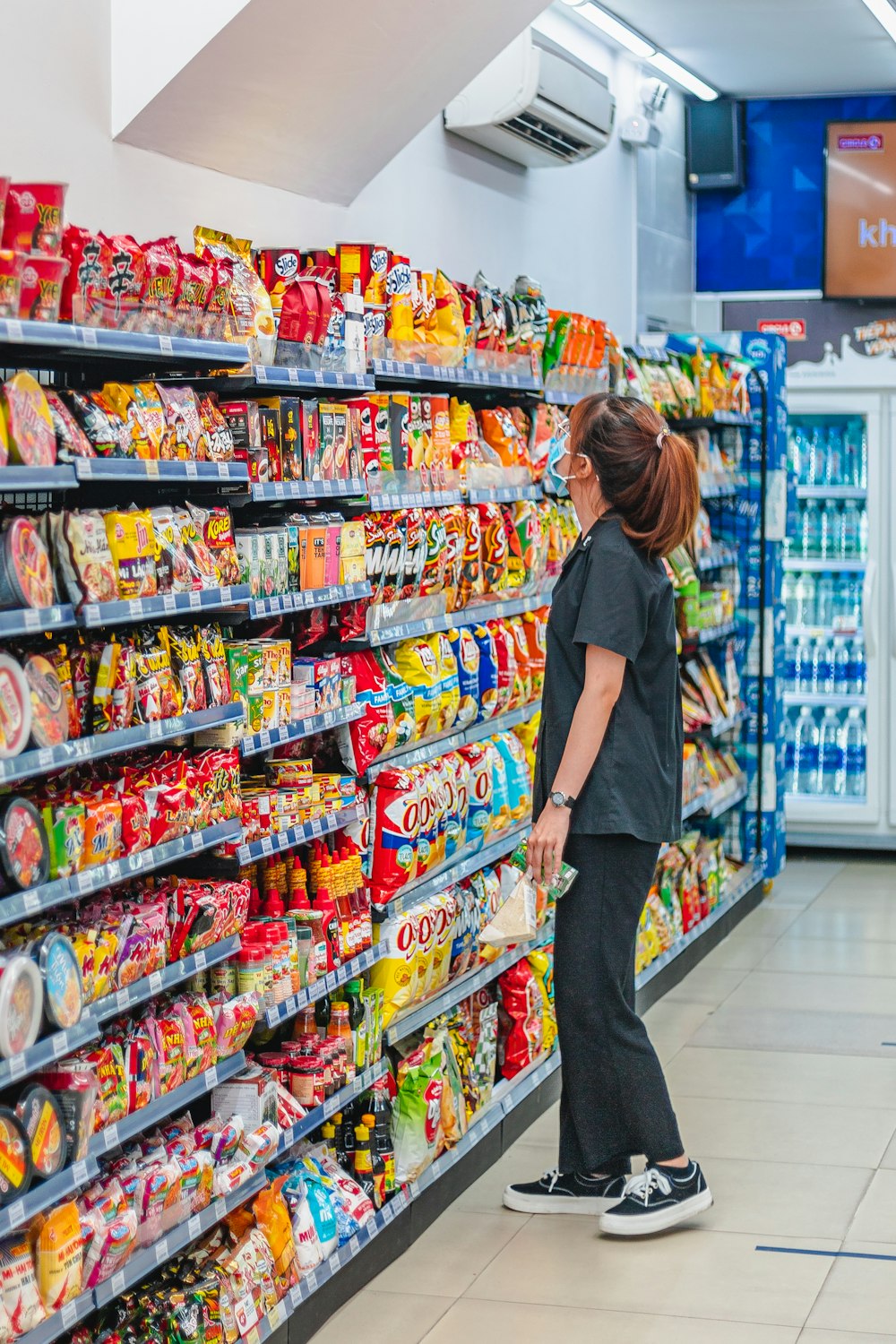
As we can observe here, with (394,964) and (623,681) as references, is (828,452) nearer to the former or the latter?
(623,681)

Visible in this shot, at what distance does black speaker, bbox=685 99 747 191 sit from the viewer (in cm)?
866

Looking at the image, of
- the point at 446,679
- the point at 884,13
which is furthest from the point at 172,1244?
the point at 884,13

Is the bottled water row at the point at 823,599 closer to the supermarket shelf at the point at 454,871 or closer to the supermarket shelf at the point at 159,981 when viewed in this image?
the supermarket shelf at the point at 454,871

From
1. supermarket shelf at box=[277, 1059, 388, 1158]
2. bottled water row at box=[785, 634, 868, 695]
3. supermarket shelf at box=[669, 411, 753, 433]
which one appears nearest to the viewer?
Answer: supermarket shelf at box=[277, 1059, 388, 1158]

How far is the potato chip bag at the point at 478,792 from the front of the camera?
445cm

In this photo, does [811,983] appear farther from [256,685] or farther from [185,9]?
[185,9]

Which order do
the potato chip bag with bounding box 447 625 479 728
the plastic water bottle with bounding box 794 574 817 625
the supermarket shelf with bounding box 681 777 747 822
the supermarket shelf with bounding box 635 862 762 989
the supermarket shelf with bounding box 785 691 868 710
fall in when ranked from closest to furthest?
1. the potato chip bag with bounding box 447 625 479 728
2. the supermarket shelf with bounding box 635 862 762 989
3. the supermarket shelf with bounding box 681 777 747 822
4. the supermarket shelf with bounding box 785 691 868 710
5. the plastic water bottle with bounding box 794 574 817 625

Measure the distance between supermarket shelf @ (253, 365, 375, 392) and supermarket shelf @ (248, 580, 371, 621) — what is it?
16.5 inches

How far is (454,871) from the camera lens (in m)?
4.33

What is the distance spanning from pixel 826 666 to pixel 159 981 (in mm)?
6243

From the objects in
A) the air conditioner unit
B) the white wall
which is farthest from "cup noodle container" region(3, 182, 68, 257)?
the air conditioner unit

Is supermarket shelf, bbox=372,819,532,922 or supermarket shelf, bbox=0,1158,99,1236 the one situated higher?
supermarket shelf, bbox=372,819,532,922

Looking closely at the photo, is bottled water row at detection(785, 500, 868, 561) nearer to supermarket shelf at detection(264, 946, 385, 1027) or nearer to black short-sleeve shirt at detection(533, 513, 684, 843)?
black short-sleeve shirt at detection(533, 513, 684, 843)

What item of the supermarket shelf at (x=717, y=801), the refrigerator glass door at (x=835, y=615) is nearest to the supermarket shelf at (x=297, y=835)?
the supermarket shelf at (x=717, y=801)
